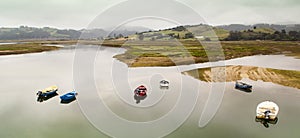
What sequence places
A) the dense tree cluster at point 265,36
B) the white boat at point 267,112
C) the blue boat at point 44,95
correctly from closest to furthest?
the white boat at point 267,112 < the blue boat at point 44,95 < the dense tree cluster at point 265,36

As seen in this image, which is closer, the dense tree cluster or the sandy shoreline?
the sandy shoreline

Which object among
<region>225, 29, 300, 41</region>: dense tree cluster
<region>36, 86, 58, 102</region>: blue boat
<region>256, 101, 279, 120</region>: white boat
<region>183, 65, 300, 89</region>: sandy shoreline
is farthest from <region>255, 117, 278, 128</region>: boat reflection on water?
<region>225, 29, 300, 41</region>: dense tree cluster

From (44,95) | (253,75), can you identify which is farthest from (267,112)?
(44,95)

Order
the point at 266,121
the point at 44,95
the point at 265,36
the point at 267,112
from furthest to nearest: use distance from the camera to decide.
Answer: the point at 265,36 < the point at 44,95 < the point at 267,112 < the point at 266,121

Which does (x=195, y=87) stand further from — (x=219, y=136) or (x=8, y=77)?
(x=8, y=77)

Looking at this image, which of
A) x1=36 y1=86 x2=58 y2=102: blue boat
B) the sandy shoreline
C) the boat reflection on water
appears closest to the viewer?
the boat reflection on water

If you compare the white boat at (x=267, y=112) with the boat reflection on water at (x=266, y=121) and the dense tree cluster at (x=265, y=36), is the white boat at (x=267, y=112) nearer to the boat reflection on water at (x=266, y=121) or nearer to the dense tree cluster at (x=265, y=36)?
the boat reflection on water at (x=266, y=121)

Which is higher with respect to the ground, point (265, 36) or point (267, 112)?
point (265, 36)

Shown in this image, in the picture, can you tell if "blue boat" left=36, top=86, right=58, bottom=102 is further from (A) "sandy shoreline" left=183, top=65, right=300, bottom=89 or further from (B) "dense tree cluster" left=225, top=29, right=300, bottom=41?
(B) "dense tree cluster" left=225, top=29, right=300, bottom=41

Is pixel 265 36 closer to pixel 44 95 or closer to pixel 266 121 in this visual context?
pixel 266 121

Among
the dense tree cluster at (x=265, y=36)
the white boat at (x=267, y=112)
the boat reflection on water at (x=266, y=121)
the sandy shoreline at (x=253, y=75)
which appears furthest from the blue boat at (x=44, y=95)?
the dense tree cluster at (x=265, y=36)

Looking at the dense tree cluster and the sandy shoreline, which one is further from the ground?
the dense tree cluster

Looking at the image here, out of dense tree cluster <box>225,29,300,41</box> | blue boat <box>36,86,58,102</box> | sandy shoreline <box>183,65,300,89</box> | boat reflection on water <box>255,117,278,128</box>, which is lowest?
boat reflection on water <box>255,117,278,128</box>
